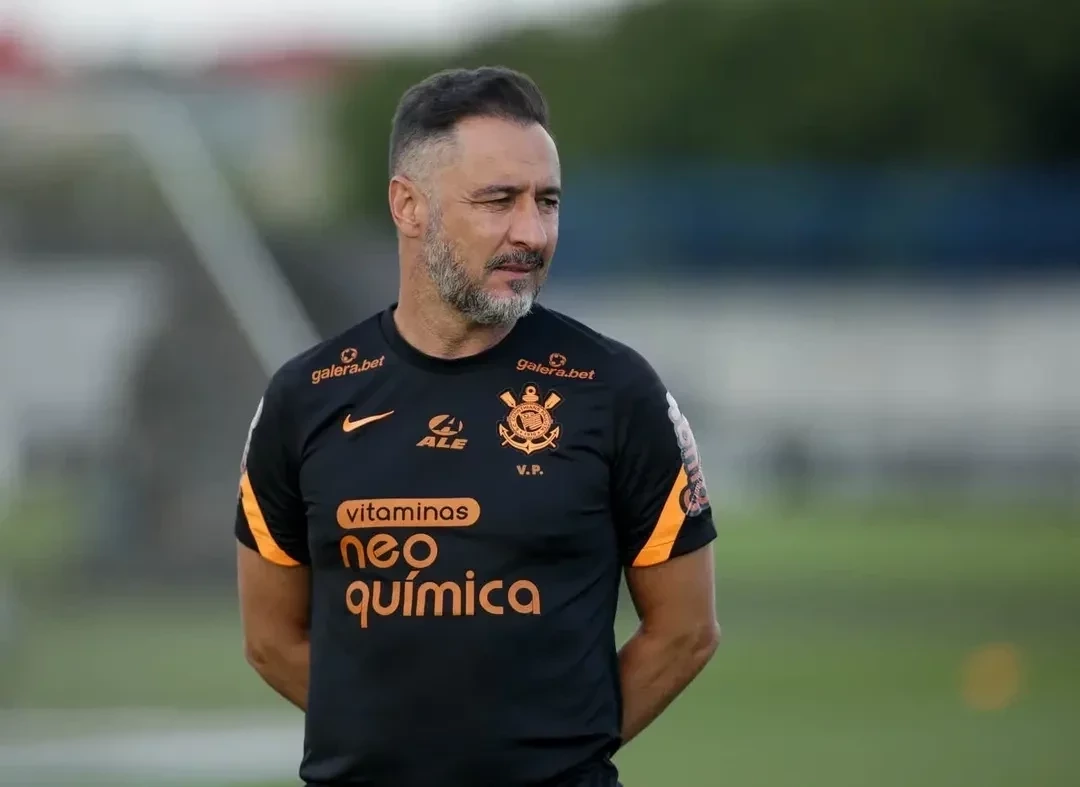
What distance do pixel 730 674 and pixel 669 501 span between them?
29.0ft

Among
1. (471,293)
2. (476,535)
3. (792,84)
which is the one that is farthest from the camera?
(792,84)

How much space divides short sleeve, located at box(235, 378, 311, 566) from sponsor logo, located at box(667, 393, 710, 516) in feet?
2.19

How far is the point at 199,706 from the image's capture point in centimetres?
1091

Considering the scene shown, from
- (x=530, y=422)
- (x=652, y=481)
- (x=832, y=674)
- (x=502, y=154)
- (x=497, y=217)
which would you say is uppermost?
(x=832, y=674)

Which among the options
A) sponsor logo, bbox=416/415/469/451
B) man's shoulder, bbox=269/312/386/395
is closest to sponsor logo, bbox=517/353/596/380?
sponsor logo, bbox=416/415/469/451

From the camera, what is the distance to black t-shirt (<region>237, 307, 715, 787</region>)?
3.23 metres

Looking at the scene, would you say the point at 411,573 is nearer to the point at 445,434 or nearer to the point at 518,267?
the point at 445,434

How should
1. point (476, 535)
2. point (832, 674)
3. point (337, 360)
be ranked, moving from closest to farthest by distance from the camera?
point (476, 535)
point (337, 360)
point (832, 674)

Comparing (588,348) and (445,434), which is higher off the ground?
(588,348)

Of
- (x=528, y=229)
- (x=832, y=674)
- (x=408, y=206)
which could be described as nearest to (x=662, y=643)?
(x=528, y=229)

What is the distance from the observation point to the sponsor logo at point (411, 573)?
324cm

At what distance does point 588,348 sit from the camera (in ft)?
11.2

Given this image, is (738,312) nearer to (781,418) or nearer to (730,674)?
(781,418)

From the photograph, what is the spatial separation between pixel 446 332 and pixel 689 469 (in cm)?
49
